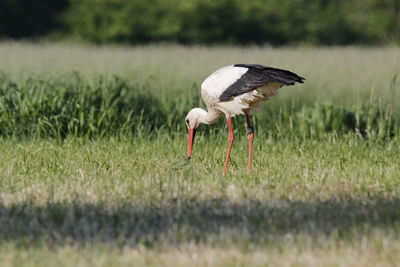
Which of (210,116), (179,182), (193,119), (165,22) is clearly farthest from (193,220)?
(165,22)

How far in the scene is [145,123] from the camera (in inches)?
384

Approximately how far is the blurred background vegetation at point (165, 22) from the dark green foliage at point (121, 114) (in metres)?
23.9

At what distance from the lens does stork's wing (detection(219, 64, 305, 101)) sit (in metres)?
6.39

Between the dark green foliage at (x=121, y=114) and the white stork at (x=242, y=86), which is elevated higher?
the white stork at (x=242, y=86)

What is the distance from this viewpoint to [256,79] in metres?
6.54

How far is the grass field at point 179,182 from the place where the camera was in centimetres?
418

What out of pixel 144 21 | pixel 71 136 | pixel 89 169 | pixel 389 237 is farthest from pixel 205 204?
pixel 144 21

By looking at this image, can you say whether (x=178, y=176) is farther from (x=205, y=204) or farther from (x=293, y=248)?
(x=293, y=248)

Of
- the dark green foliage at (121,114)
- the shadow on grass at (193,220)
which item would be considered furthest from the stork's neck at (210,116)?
the shadow on grass at (193,220)

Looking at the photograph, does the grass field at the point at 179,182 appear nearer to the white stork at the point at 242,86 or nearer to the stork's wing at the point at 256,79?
the white stork at the point at 242,86

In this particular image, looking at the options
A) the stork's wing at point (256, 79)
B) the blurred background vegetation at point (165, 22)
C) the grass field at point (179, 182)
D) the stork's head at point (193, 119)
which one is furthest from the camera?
the blurred background vegetation at point (165, 22)

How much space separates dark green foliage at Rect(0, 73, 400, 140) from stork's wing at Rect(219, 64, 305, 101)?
8.41ft

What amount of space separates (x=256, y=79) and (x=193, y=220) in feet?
7.23

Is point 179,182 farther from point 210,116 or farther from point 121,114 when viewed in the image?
point 121,114
